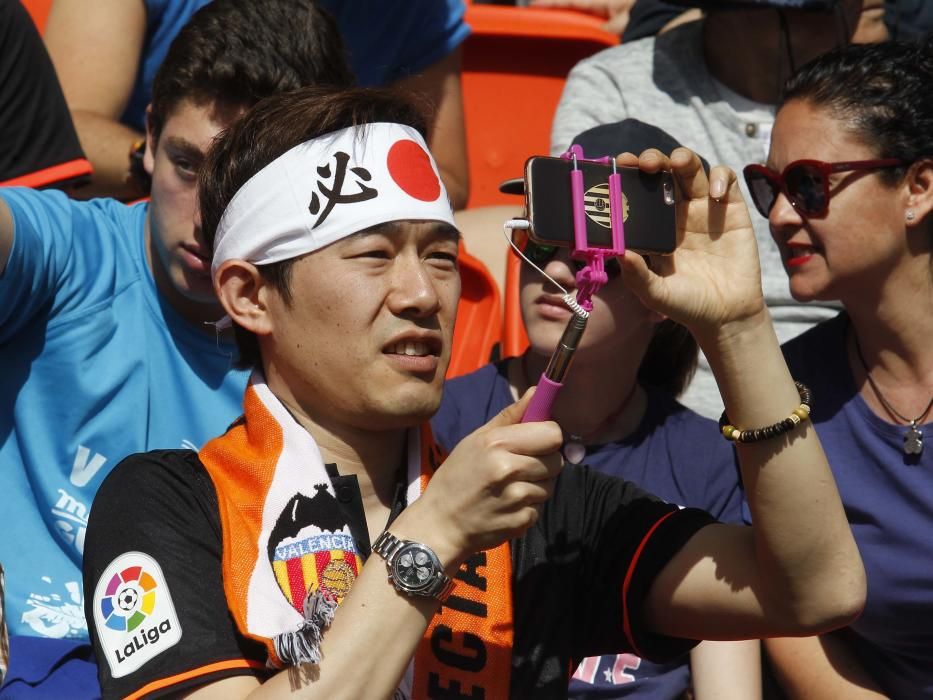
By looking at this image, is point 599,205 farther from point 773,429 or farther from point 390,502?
point 390,502

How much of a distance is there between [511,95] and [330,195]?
9.97 ft

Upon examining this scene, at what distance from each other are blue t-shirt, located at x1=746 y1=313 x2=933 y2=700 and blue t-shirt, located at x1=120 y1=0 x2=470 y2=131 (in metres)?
1.79

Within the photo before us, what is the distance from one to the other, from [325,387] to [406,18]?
2268mm

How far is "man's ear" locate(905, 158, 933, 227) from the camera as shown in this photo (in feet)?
9.25

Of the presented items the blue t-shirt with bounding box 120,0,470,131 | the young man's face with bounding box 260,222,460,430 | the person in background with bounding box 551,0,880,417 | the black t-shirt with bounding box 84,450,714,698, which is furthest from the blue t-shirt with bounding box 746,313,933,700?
the blue t-shirt with bounding box 120,0,470,131

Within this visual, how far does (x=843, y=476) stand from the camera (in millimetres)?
Result: 2742

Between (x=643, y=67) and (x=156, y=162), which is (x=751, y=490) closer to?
(x=156, y=162)

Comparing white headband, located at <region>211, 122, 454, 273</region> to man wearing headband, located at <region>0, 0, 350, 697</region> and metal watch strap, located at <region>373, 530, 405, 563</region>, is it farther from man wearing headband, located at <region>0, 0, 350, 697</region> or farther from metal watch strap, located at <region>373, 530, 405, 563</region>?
metal watch strap, located at <region>373, 530, 405, 563</region>

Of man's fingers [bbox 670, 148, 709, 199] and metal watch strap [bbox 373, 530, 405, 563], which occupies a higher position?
man's fingers [bbox 670, 148, 709, 199]

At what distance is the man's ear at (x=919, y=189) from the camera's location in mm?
2818

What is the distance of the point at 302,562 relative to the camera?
71.9 inches

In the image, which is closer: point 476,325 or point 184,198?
point 184,198

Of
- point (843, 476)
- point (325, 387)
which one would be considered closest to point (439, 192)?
point (325, 387)

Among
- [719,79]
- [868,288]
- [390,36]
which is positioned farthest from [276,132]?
[719,79]
